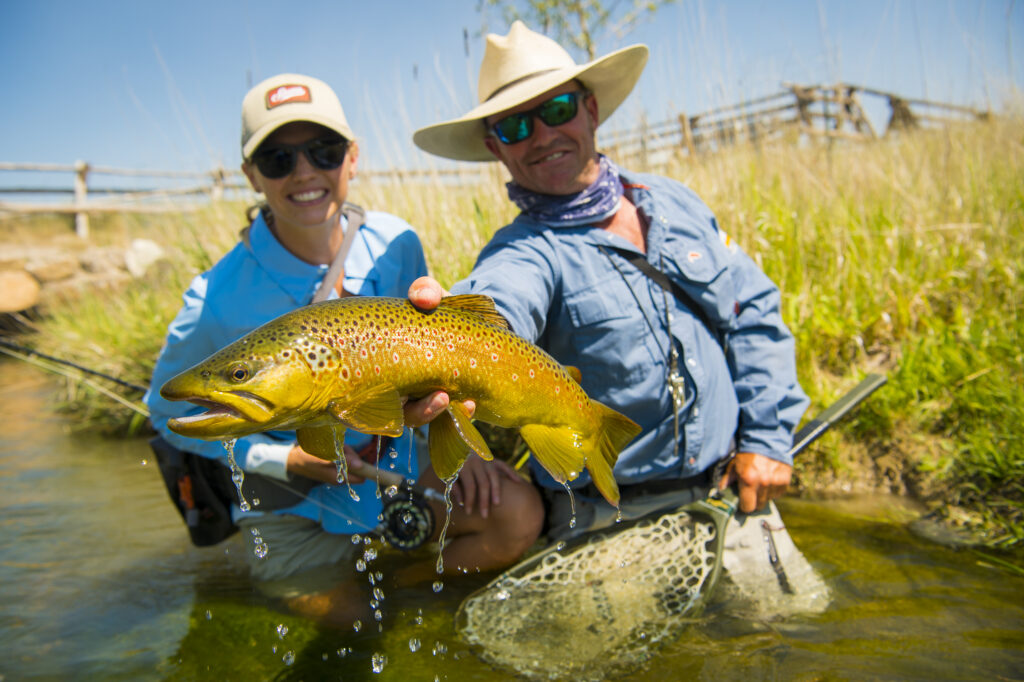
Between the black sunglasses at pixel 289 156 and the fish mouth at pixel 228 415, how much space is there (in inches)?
70.8

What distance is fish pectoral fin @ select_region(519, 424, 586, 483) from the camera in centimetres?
212

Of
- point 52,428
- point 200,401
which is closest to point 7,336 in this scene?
point 52,428

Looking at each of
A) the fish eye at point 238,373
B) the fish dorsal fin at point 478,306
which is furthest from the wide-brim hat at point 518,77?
the fish eye at point 238,373

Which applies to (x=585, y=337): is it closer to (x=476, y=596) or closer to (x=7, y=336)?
(x=476, y=596)

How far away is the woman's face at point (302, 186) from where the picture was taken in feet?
10.1

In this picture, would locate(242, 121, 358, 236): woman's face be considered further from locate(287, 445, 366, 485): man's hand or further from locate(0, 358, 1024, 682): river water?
locate(0, 358, 1024, 682): river water

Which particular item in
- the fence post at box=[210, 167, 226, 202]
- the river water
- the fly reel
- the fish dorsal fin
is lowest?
the river water

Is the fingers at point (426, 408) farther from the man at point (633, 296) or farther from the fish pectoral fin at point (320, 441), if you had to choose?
the man at point (633, 296)

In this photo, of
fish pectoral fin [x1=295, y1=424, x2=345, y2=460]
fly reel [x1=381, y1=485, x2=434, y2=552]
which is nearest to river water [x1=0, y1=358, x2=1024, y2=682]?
fly reel [x1=381, y1=485, x2=434, y2=552]

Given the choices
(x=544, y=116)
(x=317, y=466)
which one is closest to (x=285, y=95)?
(x=544, y=116)

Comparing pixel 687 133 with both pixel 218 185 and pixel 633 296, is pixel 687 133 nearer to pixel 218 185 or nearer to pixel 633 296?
pixel 633 296

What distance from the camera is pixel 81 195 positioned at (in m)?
18.0

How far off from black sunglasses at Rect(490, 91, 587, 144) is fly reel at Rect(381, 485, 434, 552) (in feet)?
5.64

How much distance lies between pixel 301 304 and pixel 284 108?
2.78 feet
